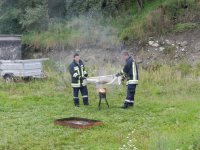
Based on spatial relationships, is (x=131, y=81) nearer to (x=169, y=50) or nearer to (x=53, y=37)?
(x=169, y=50)

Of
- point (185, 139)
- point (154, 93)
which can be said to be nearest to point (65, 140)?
point (185, 139)

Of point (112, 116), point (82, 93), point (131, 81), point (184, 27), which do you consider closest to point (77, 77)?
point (82, 93)

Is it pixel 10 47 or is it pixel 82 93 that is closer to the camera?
pixel 82 93

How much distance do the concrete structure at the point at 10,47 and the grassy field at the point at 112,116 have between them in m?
8.46

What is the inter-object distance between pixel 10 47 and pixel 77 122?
1754cm

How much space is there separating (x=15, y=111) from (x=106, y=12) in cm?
1754

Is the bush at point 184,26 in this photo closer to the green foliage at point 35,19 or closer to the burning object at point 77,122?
the green foliage at point 35,19

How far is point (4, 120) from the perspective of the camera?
477 inches

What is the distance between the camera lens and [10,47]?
28.0m

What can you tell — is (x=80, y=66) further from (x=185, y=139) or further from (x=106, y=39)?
(x=106, y=39)

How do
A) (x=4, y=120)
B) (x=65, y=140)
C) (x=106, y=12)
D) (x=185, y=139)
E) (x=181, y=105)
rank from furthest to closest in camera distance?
(x=106, y=12) < (x=181, y=105) < (x=4, y=120) < (x=65, y=140) < (x=185, y=139)

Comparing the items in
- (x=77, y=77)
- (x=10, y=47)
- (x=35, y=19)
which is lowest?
(x=77, y=77)

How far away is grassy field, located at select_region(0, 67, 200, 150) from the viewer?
363 inches

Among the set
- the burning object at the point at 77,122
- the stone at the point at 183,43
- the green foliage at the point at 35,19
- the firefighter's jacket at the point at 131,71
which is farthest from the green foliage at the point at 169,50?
the burning object at the point at 77,122
